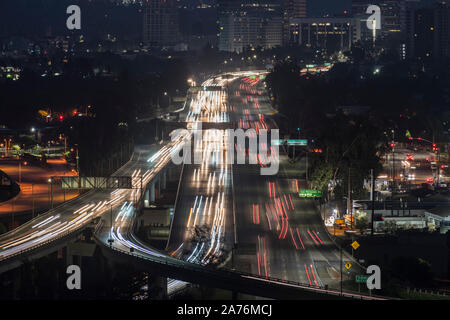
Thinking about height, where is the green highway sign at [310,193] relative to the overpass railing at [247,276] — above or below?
above

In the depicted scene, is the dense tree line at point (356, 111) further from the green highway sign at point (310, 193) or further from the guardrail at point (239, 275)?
the guardrail at point (239, 275)

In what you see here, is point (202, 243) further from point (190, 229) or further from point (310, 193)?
point (310, 193)

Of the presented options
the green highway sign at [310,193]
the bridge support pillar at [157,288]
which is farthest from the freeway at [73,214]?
the green highway sign at [310,193]

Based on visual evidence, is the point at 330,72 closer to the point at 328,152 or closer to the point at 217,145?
the point at 217,145

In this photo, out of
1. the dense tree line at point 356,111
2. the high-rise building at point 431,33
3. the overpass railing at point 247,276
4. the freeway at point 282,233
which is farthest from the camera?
the high-rise building at point 431,33

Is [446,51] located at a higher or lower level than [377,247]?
higher

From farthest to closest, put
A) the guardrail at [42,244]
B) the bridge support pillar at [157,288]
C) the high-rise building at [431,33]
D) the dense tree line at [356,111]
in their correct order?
the high-rise building at [431,33] < the dense tree line at [356,111] < the bridge support pillar at [157,288] < the guardrail at [42,244]

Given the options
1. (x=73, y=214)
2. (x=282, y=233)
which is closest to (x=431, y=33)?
(x=282, y=233)
